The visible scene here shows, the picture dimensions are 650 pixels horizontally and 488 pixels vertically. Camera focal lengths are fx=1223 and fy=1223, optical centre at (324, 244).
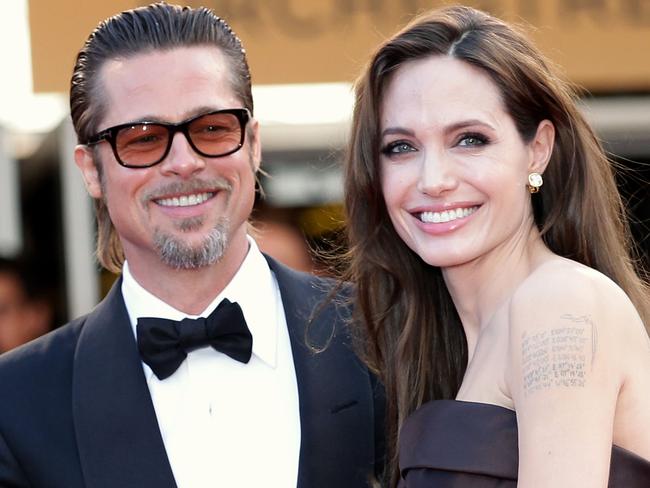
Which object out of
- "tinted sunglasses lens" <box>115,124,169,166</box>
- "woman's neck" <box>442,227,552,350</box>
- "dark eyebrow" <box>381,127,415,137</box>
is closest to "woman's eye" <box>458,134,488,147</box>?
"dark eyebrow" <box>381,127,415,137</box>

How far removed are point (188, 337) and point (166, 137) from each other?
0.49m

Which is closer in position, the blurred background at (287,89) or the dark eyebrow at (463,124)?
the dark eyebrow at (463,124)

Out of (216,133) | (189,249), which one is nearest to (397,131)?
(216,133)

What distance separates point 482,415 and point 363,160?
0.74 meters

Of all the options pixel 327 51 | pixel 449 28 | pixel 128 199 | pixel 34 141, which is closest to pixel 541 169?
pixel 449 28

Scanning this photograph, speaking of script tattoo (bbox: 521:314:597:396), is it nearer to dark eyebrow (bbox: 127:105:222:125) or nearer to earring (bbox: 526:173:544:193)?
earring (bbox: 526:173:544:193)

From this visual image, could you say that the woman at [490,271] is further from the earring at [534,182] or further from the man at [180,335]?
the man at [180,335]

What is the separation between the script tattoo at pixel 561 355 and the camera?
2.39 m

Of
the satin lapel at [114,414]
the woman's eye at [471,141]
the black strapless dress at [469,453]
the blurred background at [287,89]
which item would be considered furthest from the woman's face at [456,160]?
the blurred background at [287,89]

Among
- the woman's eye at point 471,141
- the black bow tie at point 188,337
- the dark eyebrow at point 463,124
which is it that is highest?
the dark eyebrow at point 463,124

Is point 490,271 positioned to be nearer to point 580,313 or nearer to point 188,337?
point 580,313

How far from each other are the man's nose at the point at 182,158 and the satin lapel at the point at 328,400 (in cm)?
40

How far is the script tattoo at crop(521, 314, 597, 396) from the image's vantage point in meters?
2.39

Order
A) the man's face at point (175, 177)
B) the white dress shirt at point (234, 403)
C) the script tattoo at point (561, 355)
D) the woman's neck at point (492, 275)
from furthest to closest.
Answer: the man's face at point (175, 177) → the white dress shirt at point (234, 403) → the woman's neck at point (492, 275) → the script tattoo at point (561, 355)
